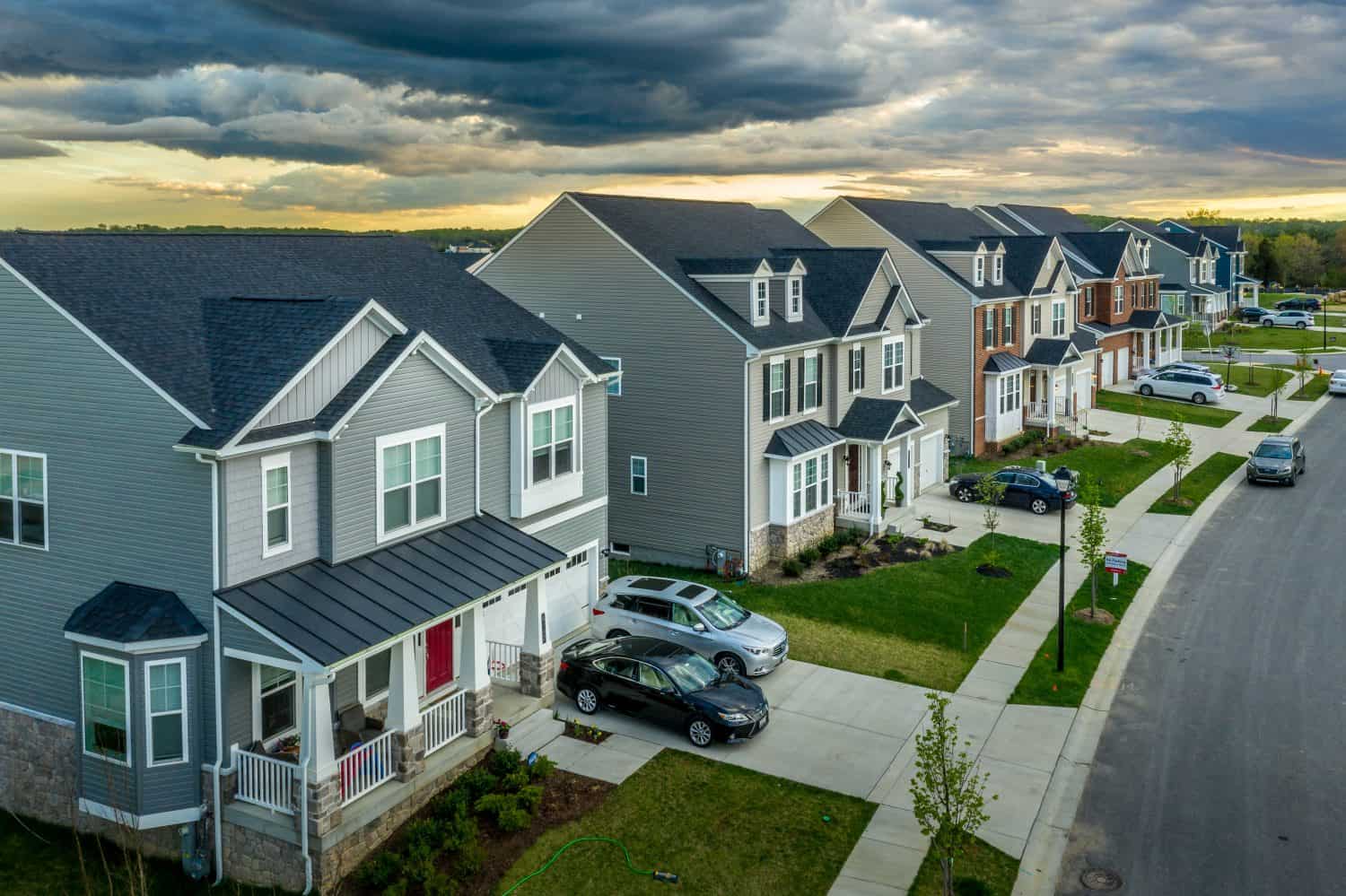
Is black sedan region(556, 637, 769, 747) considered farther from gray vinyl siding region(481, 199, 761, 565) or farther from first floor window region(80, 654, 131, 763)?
gray vinyl siding region(481, 199, 761, 565)

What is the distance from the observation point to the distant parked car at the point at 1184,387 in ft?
193

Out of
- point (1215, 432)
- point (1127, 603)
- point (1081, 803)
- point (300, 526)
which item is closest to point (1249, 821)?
point (1081, 803)

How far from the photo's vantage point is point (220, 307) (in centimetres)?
1894

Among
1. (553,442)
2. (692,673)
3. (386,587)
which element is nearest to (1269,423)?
(553,442)

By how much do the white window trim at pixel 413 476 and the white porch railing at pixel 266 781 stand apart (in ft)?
13.4

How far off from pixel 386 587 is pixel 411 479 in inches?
93.1

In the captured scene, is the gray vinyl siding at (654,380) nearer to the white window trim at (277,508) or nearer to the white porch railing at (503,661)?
the white porch railing at (503,661)

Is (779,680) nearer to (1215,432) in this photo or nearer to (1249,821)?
(1249,821)

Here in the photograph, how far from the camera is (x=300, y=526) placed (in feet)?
57.4

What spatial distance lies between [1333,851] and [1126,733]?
4.69 m

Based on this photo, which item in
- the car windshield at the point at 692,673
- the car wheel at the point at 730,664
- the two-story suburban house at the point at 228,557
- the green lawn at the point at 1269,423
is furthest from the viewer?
the green lawn at the point at 1269,423

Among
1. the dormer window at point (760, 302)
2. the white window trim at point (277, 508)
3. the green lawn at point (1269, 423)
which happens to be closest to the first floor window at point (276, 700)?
the white window trim at point (277, 508)

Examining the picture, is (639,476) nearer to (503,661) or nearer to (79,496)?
(503,661)

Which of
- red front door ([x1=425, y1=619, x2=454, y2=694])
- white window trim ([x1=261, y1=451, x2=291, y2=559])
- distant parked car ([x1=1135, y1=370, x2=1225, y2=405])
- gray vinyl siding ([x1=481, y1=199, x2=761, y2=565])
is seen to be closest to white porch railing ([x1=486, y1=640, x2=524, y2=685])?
red front door ([x1=425, y1=619, x2=454, y2=694])
